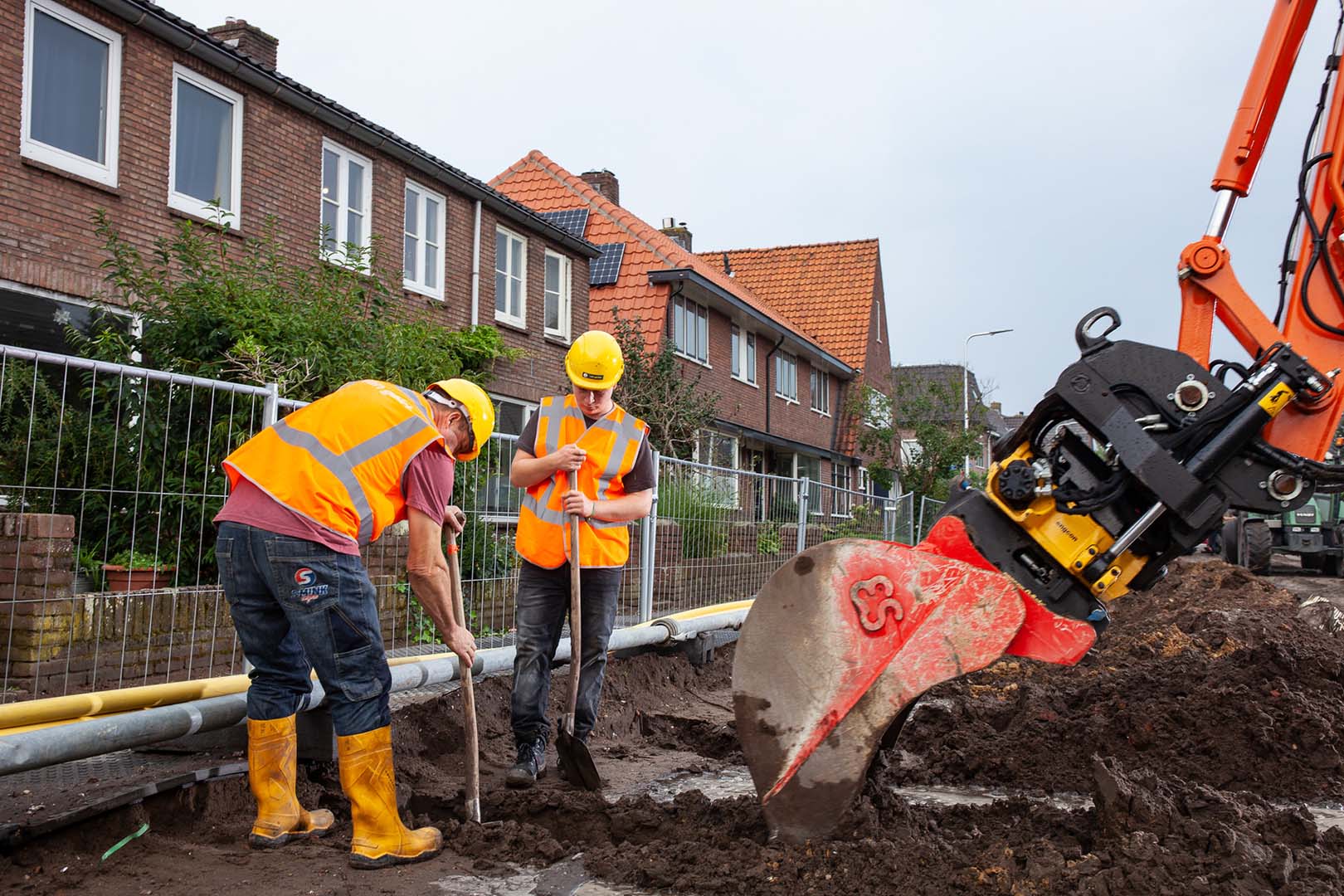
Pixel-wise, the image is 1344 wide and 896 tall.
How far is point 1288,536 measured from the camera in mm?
20797

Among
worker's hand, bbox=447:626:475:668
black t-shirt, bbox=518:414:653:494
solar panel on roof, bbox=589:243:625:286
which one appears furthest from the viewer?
solar panel on roof, bbox=589:243:625:286

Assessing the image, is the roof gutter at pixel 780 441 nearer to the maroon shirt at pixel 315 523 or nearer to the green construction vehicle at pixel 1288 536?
the green construction vehicle at pixel 1288 536

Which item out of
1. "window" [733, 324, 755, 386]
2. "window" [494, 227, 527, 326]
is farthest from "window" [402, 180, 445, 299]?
"window" [733, 324, 755, 386]

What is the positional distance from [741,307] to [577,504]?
2005cm

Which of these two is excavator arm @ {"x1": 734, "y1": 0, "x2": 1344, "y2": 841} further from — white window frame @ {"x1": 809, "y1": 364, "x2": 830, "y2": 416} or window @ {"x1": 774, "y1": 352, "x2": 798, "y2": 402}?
white window frame @ {"x1": 809, "y1": 364, "x2": 830, "y2": 416}

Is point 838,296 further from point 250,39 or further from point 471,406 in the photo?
point 471,406

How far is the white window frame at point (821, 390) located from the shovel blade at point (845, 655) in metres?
27.7

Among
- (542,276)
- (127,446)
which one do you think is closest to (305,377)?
(127,446)

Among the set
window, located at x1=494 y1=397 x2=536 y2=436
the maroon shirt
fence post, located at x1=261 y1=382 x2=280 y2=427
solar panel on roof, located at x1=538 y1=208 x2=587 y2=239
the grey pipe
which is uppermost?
solar panel on roof, located at x1=538 y1=208 x2=587 y2=239

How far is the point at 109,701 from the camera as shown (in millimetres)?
4074

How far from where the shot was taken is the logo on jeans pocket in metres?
3.77

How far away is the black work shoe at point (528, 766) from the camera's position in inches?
191

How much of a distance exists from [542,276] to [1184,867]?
16.0 meters

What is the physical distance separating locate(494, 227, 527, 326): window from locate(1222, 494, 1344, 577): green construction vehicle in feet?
42.7
